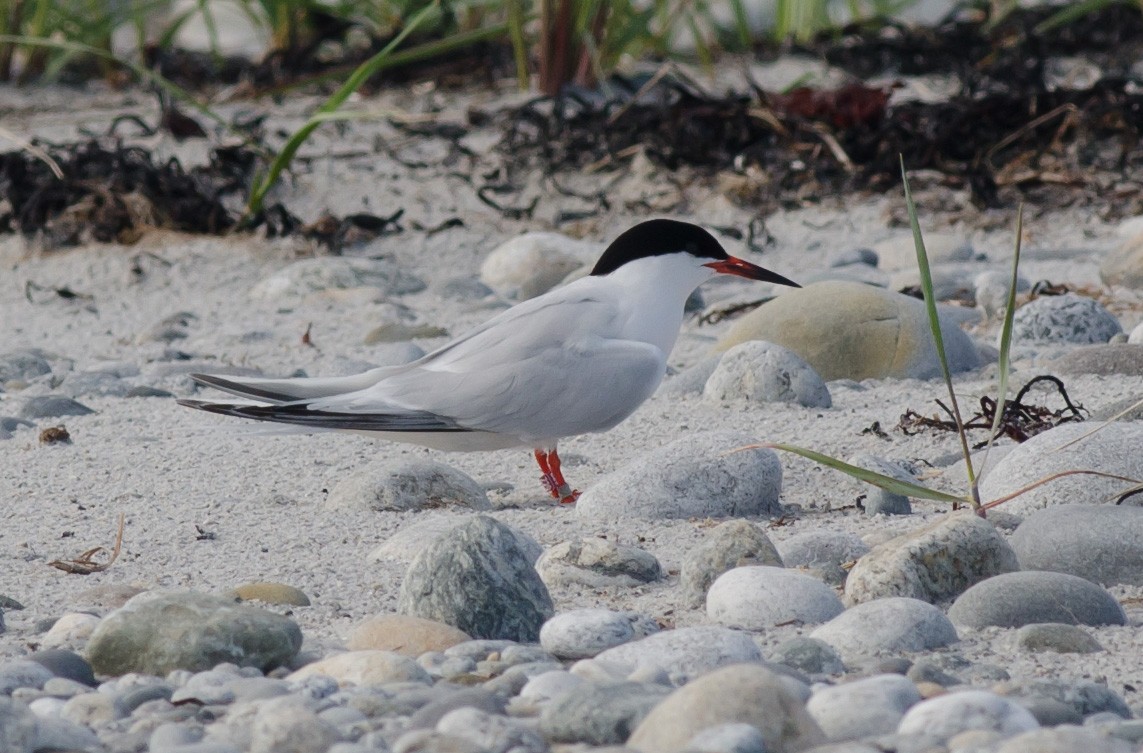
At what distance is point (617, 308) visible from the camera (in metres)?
3.25

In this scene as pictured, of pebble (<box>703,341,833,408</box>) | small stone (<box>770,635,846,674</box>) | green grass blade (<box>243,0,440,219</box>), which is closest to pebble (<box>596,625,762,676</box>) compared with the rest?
small stone (<box>770,635,846,674</box>)

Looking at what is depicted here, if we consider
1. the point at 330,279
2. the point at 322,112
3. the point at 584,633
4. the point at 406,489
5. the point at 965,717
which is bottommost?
the point at 330,279

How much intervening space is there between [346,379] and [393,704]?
1354mm

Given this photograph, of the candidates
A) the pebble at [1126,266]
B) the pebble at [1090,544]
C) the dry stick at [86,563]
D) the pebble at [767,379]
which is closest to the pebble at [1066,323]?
the pebble at [1126,266]

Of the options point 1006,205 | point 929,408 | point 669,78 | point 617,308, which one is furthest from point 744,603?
point 669,78

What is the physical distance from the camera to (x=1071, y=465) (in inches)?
108

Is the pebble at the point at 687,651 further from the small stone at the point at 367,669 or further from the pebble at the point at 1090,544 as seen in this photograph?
the pebble at the point at 1090,544

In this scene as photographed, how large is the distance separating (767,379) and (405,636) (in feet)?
5.24

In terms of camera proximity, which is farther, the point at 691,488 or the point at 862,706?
the point at 691,488

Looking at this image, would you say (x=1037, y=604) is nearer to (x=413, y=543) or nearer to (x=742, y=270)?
(x=413, y=543)

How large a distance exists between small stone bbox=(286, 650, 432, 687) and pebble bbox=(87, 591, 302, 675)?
79 millimetres

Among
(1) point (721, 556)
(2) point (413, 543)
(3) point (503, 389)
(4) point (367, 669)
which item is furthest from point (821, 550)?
(4) point (367, 669)

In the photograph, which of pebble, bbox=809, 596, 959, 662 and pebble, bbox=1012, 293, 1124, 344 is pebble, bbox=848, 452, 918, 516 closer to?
pebble, bbox=809, 596, 959, 662

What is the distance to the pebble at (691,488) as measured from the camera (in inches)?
112
